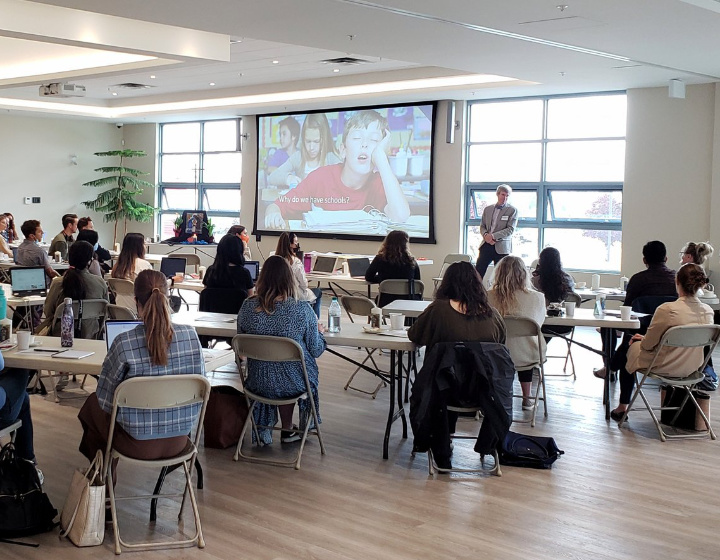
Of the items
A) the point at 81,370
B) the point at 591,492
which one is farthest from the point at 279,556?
the point at 591,492

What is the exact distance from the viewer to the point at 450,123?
522 inches

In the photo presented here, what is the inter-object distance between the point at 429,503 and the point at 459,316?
108 cm

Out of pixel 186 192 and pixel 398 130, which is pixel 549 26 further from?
pixel 186 192

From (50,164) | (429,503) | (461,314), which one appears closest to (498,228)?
(461,314)

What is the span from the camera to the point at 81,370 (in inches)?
172

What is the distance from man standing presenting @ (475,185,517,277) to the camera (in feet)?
37.0

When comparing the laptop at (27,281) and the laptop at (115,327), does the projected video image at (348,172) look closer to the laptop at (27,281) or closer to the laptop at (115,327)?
the laptop at (27,281)

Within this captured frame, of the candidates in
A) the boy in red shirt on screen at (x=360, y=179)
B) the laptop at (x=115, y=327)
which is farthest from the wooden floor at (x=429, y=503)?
the boy in red shirt on screen at (x=360, y=179)

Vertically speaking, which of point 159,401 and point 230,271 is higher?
point 230,271

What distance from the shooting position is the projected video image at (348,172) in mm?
13727

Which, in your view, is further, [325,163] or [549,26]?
[325,163]

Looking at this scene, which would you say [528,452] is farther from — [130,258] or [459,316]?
[130,258]

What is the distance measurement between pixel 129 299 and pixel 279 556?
163 inches

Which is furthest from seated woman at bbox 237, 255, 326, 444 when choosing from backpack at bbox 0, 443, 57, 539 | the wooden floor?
backpack at bbox 0, 443, 57, 539
